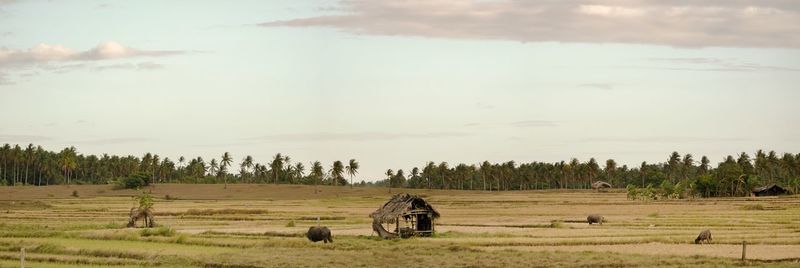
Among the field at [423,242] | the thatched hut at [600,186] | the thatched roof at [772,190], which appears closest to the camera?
the field at [423,242]

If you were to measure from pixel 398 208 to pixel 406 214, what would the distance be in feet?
2.20

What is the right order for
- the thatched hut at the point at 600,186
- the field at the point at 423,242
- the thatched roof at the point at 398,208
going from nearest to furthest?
the field at the point at 423,242, the thatched roof at the point at 398,208, the thatched hut at the point at 600,186

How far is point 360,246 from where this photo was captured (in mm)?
49906

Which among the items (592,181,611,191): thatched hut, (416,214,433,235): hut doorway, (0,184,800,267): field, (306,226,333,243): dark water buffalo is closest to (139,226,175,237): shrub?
(0,184,800,267): field

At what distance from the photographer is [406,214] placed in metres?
Answer: 59.0

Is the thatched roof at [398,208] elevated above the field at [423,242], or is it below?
above

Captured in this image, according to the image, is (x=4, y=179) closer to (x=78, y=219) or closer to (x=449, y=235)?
(x=78, y=219)

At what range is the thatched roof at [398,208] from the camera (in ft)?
189

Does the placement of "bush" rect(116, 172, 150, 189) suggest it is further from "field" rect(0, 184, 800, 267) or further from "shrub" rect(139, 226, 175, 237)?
"shrub" rect(139, 226, 175, 237)

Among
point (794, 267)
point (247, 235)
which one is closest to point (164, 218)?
point (247, 235)

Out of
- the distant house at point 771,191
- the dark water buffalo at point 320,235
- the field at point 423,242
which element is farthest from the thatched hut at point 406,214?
the distant house at point 771,191

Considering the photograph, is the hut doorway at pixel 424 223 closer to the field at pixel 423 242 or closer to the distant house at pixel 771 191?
the field at pixel 423 242

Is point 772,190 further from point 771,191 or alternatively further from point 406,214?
point 406,214

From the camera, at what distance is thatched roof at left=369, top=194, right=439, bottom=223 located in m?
57.7
